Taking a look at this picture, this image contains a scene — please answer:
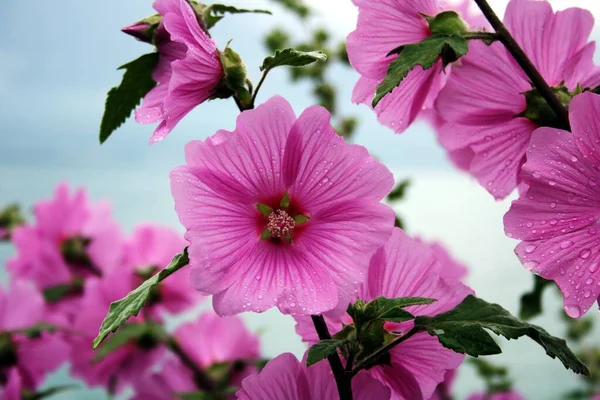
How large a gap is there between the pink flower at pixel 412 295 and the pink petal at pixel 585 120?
0.55 ft

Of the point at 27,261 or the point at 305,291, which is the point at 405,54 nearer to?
the point at 305,291

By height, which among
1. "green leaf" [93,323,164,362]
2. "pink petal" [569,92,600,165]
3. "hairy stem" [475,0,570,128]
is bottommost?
"green leaf" [93,323,164,362]

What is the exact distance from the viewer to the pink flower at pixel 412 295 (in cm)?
67

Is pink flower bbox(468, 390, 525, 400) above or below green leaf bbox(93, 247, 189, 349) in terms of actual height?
below

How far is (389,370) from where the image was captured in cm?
68

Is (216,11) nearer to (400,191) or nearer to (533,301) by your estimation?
(533,301)

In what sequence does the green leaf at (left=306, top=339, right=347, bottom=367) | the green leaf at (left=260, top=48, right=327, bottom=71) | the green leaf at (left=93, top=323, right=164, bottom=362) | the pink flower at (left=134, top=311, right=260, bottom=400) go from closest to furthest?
the green leaf at (left=306, top=339, right=347, bottom=367), the green leaf at (left=260, top=48, right=327, bottom=71), the green leaf at (left=93, top=323, right=164, bottom=362), the pink flower at (left=134, top=311, right=260, bottom=400)

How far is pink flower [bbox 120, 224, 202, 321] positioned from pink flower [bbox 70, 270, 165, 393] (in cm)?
7

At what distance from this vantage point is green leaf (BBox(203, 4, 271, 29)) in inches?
28.2

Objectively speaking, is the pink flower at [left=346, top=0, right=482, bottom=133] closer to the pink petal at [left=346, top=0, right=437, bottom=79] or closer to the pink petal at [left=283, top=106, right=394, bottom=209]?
the pink petal at [left=346, top=0, right=437, bottom=79]

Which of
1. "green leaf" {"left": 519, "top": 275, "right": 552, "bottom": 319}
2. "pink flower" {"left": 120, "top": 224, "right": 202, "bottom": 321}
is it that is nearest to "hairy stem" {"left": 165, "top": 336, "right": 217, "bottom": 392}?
"pink flower" {"left": 120, "top": 224, "right": 202, "bottom": 321}

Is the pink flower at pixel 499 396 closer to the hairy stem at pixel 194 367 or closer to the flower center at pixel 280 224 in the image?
the hairy stem at pixel 194 367

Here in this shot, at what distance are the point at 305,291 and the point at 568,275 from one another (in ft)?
0.78

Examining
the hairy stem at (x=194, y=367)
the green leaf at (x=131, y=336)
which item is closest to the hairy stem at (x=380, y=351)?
the green leaf at (x=131, y=336)
